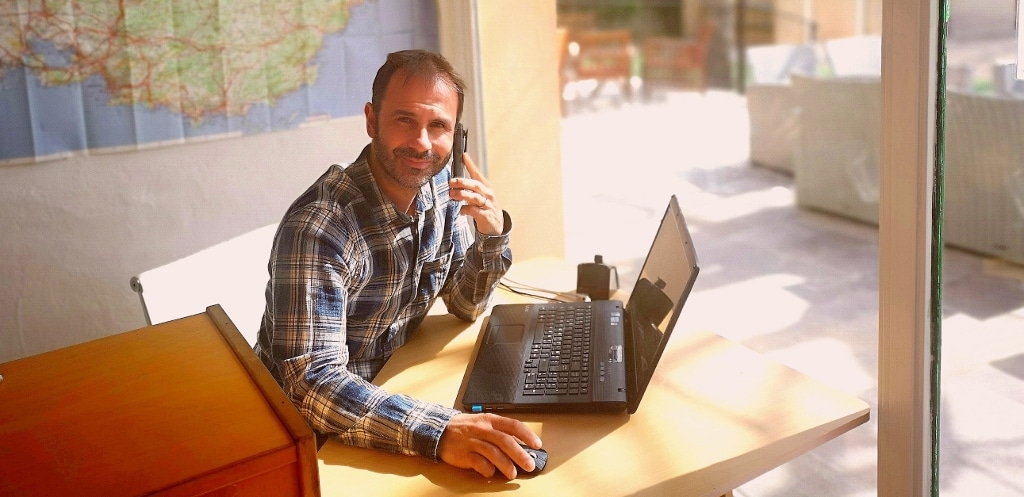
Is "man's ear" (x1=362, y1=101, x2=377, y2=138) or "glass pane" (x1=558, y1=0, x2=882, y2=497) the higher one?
"man's ear" (x1=362, y1=101, x2=377, y2=138)

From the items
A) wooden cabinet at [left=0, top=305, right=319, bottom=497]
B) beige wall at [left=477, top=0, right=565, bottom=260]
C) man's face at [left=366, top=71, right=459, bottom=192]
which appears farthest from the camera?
beige wall at [left=477, top=0, right=565, bottom=260]

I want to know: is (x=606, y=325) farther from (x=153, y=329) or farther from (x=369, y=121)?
(x=153, y=329)

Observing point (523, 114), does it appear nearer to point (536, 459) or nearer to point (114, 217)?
point (114, 217)

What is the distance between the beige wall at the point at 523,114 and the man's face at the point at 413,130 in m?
0.99

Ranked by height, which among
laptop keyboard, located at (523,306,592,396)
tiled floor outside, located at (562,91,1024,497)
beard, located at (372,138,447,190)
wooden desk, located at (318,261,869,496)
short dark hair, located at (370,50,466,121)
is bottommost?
tiled floor outside, located at (562,91,1024,497)

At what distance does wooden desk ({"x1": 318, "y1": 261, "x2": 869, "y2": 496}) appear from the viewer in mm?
1191

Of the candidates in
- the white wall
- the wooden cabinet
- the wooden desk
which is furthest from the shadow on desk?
the white wall

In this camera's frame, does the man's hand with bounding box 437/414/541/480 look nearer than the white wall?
Yes

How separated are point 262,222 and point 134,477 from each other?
1.69m

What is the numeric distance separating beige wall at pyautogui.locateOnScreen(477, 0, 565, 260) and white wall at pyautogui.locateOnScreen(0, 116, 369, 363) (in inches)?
20.1

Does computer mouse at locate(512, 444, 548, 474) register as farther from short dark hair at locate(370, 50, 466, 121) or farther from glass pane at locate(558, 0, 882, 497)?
short dark hair at locate(370, 50, 466, 121)

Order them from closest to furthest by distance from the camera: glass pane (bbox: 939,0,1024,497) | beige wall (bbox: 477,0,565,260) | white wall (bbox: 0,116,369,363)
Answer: glass pane (bbox: 939,0,1024,497), white wall (bbox: 0,116,369,363), beige wall (bbox: 477,0,565,260)

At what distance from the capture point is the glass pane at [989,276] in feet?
6.48

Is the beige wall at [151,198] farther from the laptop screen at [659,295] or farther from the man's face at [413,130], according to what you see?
the laptop screen at [659,295]
